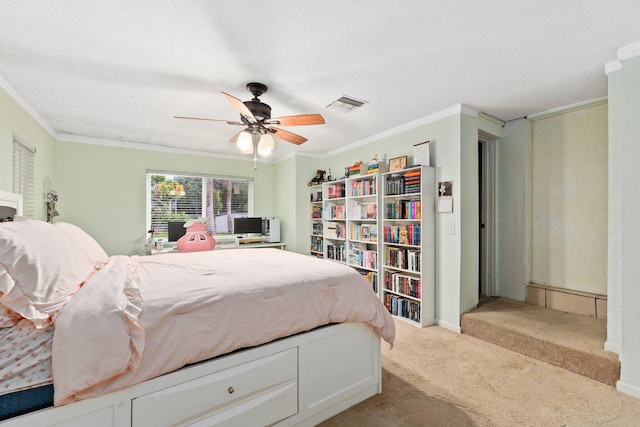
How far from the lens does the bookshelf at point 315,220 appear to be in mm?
5102

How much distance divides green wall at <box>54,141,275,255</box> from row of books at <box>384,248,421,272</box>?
363 centimetres

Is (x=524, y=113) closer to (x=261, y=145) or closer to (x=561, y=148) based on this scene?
(x=561, y=148)

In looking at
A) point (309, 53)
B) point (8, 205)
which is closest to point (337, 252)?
point (309, 53)

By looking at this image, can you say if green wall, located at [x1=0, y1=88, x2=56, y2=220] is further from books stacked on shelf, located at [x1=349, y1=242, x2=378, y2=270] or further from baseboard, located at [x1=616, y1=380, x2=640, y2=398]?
baseboard, located at [x1=616, y1=380, x2=640, y2=398]

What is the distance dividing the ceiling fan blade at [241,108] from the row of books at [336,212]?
232 centimetres

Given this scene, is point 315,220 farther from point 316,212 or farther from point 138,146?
point 138,146

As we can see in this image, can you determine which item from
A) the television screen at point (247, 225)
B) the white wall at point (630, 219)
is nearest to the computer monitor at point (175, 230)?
the television screen at point (247, 225)

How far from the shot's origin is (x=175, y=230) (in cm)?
460

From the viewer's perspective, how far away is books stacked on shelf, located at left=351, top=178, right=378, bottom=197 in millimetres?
3865

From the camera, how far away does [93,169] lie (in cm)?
419

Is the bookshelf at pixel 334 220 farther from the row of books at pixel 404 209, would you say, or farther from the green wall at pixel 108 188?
the green wall at pixel 108 188


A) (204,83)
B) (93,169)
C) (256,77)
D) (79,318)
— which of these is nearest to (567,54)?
(256,77)

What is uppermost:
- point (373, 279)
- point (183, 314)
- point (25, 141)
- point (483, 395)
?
point (25, 141)

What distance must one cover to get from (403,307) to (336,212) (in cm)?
179
